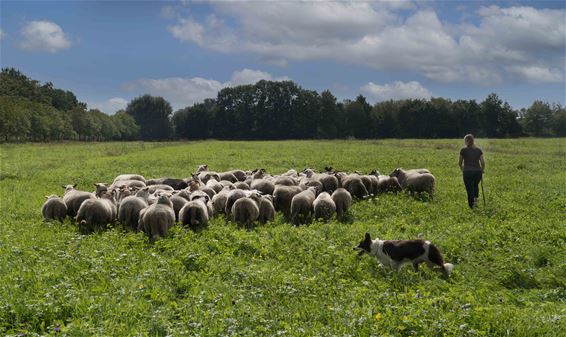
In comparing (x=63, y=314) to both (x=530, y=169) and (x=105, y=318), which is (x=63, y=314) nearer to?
(x=105, y=318)

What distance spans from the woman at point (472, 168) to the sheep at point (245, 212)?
7.67m

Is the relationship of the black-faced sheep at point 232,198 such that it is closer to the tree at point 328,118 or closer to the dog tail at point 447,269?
the dog tail at point 447,269

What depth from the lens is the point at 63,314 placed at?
7.27 m

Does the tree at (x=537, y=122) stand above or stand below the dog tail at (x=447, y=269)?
above

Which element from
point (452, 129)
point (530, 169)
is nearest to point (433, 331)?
point (530, 169)

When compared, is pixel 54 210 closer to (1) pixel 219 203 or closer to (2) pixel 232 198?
(1) pixel 219 203

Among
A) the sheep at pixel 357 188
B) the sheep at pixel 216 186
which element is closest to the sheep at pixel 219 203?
the sheep at pixel 216 186

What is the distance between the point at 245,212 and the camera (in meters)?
14.5

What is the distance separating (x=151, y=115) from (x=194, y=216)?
517ft

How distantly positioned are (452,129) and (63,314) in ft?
369

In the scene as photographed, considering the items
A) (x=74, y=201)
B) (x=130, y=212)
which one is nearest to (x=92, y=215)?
(x=130, y=212)

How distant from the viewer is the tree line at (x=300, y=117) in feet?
353

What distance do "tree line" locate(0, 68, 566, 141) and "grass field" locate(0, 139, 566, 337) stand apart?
3564 inches

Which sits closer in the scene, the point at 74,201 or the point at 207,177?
the point at 74,201
